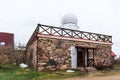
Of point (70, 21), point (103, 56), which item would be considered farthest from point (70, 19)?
point (103, 56)

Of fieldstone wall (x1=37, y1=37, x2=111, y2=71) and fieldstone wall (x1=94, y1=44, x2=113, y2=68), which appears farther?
fieldstone wall (x1=94, y1=44, x2=113, y2=68)

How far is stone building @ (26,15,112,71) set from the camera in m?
18.3

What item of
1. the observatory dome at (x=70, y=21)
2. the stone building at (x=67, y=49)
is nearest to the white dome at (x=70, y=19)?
the observatory dome at (x=70, y=21)

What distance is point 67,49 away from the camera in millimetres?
19797

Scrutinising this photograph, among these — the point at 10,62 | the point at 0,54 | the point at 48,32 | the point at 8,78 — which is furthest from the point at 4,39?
the point at 8,78

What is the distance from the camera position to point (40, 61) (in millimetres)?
17969

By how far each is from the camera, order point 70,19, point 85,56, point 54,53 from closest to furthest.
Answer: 1. point 54,53
2. point 85,56
3. point 70,19

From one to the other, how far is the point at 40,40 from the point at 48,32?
4.00 ft

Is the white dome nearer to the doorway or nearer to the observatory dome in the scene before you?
the observatory dome

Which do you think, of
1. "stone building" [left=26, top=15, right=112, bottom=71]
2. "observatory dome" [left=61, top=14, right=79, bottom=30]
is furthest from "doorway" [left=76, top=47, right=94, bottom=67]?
"observatory dome" [left=61, top=14, right=79, bottom=30]

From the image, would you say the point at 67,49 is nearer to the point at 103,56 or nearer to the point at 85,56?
the point at 85,56

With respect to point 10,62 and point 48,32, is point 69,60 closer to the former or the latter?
point 48,32

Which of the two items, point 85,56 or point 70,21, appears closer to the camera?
point 85,56

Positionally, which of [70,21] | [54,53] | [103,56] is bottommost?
[103,56]
